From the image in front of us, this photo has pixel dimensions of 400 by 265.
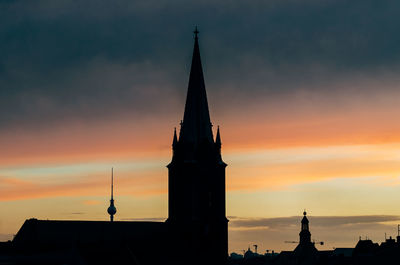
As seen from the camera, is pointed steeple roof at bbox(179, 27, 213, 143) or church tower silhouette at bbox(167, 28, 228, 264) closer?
pointed steeple roof at bbox(179, 27, 213, 143)

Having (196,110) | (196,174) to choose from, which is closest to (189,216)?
(196,174)

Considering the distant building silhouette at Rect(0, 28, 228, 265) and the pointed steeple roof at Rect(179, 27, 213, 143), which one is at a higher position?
the pointed steeple roof at Rect(179, 27, 213, 143)

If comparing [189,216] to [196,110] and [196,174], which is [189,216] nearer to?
[196,174]

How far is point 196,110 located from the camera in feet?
373

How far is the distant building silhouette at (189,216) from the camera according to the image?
114 m

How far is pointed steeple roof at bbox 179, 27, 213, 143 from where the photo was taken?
114 m

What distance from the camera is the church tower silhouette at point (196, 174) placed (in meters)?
114

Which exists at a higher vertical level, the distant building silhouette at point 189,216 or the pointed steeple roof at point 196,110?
the pointed steeple roof at point 196,110

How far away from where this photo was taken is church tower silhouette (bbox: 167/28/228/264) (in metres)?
114

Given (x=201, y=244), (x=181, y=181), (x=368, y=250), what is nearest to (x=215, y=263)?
(x=201, y=244)

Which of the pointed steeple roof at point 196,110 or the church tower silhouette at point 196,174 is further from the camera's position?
the church tower silhouette at point 196,174

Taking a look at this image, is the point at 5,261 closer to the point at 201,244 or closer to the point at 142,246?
the point at 142,246

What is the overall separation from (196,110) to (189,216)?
41.2 ft

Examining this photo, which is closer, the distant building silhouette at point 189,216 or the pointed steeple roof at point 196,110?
the pointed steeple roof at point 196,110
